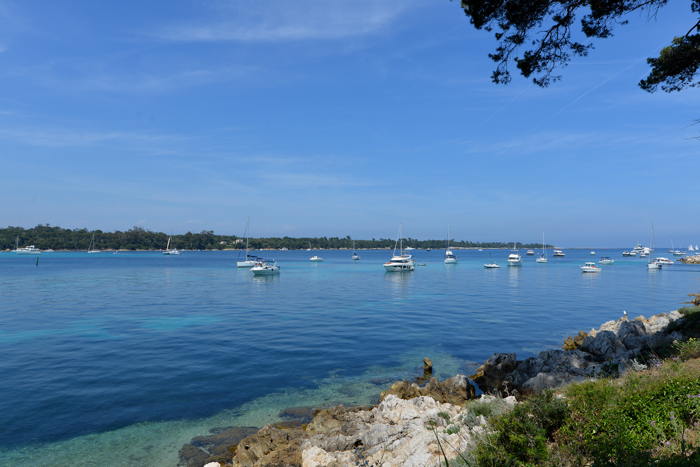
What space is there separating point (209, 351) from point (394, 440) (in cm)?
1773

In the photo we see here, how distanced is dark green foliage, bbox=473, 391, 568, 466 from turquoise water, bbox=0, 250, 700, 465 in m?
10.2

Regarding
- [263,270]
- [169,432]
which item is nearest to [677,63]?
[169,432]

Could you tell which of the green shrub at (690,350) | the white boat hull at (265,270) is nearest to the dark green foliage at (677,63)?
the green shrub at (690,350)

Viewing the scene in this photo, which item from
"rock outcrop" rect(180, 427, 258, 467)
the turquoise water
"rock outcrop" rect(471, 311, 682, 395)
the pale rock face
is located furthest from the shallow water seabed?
"rock outcrop" rect(471, 311, 682, 395)

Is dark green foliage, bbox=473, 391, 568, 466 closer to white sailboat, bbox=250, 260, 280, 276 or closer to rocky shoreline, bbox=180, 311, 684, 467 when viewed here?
rocky shoreline, bbox=180, 311, 684, 467

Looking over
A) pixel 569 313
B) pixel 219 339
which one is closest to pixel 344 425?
pixel 219 339

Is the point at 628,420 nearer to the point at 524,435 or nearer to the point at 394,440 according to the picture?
the point at 524,435

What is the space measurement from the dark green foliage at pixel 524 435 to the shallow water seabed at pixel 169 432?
9.79m

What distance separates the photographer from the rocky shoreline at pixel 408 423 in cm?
1055

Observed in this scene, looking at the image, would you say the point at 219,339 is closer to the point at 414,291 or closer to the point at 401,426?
the point at 401,426

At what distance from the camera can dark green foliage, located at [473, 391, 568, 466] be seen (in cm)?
718

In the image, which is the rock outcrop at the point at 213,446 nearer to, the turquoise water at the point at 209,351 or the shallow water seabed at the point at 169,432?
the shallow water seabed at the point at 169,432

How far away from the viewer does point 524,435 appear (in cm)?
766

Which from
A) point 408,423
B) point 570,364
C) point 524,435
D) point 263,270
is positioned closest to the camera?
point 524,435
